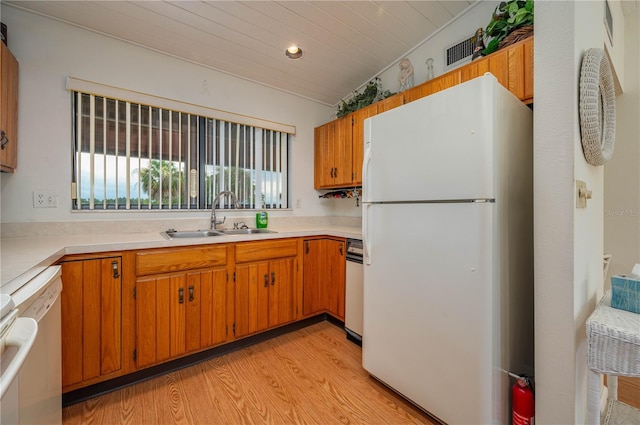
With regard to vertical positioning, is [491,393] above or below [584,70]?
below

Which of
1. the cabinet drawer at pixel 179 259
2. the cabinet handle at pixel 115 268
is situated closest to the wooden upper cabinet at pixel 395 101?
the cabinet drawer at pixel 179 259

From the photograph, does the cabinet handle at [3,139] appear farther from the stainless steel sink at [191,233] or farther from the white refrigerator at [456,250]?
the white refrigerator at [456,250]

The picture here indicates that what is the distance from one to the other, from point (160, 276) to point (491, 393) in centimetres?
188

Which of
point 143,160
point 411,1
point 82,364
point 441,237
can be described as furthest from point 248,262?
point 411,1

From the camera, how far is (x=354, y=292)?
222cm

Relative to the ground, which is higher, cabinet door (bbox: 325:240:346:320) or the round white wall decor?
the round white wall decor

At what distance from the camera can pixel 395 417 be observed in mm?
1438

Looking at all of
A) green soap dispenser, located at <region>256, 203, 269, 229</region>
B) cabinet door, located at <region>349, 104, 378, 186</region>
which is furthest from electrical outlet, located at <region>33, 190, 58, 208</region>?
cabinet door, located at <region>349, 104, 378, 186</region>

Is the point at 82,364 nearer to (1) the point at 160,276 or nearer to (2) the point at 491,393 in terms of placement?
(1) the point at 160,276

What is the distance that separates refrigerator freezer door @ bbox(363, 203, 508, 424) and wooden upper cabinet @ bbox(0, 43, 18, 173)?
7.24 feet

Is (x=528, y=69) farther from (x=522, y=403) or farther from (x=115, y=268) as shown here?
(x=115, y=268)

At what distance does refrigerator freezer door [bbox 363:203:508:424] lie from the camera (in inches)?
45.7

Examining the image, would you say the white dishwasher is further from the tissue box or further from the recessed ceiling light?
the recessed ceiling light

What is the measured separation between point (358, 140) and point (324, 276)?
1.34 meters
